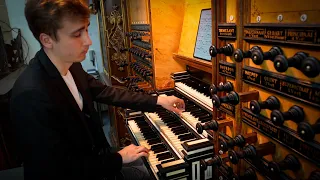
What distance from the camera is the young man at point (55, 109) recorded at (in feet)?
4.23

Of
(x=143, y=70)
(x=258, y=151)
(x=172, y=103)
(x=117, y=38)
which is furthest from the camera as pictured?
(x=117, y=38)

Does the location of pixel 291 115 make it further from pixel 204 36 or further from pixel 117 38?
pixel 117 38

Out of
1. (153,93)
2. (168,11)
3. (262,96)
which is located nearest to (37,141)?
(262,96)

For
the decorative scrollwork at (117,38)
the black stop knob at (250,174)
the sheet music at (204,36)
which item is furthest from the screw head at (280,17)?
the decorative scrollwork at (117,38)

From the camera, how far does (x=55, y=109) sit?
136cm

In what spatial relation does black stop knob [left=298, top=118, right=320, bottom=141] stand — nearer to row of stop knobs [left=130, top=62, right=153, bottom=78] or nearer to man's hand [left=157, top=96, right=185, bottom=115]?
Answer: man's hand [left=157, top=96, right=185, bottom=115]

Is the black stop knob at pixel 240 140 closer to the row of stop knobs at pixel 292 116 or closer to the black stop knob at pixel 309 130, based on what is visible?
the row of stop knobs at pixel 292 116

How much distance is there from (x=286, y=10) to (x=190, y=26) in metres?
1.31

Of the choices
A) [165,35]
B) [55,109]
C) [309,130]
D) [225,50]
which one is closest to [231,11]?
[225,50]

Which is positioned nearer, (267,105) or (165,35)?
(267,105)

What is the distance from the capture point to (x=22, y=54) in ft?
19.6

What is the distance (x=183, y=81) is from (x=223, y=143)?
115 cm

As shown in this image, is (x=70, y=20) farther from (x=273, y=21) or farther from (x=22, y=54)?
(x=22, y=54)

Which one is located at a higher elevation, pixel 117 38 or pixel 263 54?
pixel 117 38
